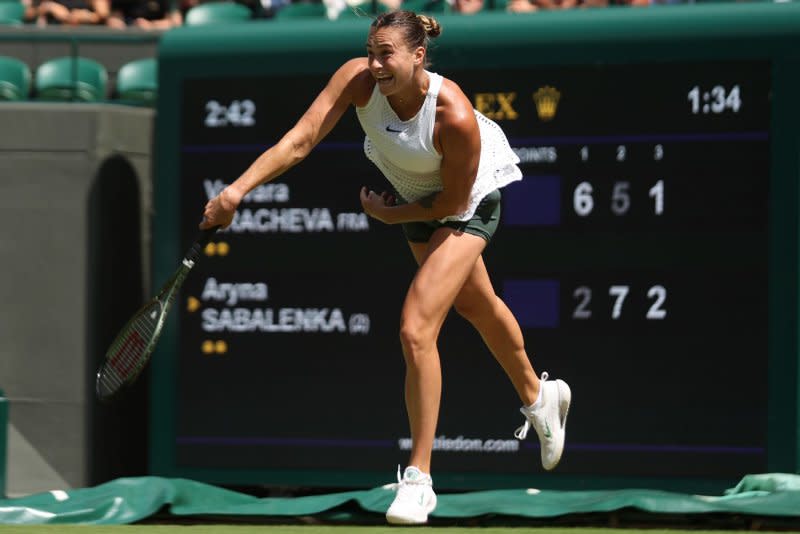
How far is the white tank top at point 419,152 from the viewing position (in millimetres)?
5523

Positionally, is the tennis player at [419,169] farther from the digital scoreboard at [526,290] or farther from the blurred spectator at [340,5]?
the blurred spectator at [340,5]

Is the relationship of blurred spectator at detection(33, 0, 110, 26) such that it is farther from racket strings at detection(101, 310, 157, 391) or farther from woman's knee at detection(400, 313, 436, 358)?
woman's knee at detection(400, 313, 436, 358)

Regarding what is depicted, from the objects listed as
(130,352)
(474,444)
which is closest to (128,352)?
(130,352)

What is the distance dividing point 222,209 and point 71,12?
639 cm

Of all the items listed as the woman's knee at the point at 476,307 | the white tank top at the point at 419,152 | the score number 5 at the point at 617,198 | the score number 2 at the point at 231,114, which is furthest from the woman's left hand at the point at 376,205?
the score number 2 at the point at 231,114

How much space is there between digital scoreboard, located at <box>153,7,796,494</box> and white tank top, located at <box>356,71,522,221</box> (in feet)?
5.64

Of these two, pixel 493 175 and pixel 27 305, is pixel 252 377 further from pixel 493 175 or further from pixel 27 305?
pixel 493 175

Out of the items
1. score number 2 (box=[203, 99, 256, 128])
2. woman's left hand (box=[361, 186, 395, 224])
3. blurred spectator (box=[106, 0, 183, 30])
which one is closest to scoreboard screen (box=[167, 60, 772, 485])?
score number 2 (box=[203, 99, 256, 128])

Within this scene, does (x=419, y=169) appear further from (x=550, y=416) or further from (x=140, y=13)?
(x=140, y=13)

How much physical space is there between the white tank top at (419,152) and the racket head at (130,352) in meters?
0.91

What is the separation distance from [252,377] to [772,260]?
2523 mm

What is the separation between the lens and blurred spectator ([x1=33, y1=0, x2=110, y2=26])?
36.3 feet

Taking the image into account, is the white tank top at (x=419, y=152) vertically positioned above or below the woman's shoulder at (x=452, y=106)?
below

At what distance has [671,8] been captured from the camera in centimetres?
748
